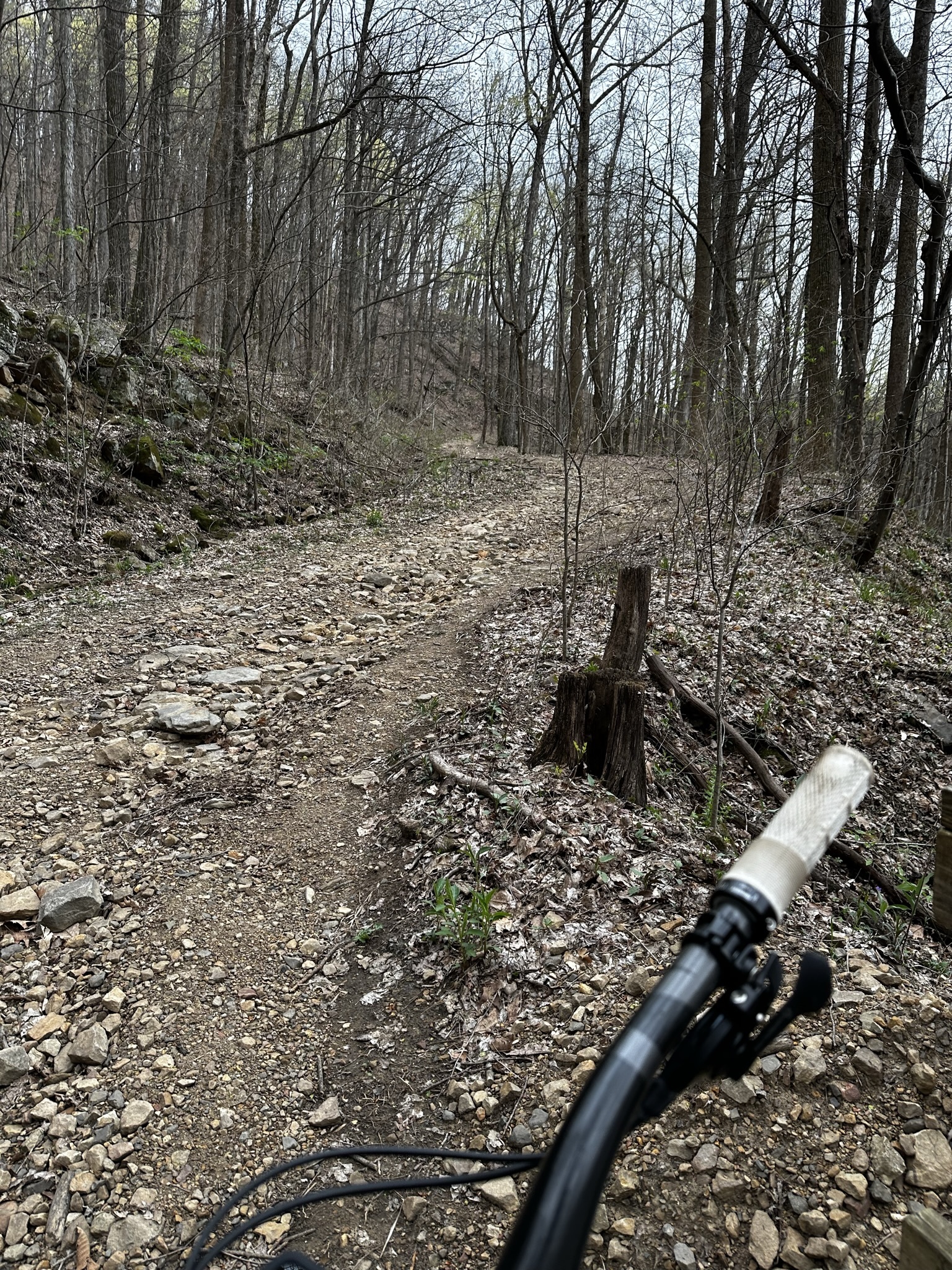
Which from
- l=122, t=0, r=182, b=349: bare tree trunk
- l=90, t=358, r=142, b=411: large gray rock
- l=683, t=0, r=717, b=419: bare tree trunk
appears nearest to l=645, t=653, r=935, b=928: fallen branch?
l=90, t=358, r=142, b=411: large gray rock

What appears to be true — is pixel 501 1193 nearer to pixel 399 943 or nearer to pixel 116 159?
pixel 399 943

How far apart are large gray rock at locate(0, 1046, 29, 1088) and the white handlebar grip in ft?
8.83

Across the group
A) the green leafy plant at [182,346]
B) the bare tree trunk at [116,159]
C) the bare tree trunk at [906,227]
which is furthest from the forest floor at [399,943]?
the bare tree trunk at [116,159]

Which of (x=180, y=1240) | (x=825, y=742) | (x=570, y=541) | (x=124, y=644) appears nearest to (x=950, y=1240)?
(x=180, y=1240)

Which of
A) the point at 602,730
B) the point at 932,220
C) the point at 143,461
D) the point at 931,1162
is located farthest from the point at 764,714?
the point at 143,461

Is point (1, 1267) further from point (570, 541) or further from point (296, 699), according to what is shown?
point (570, 541)

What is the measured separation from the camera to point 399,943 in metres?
2.96

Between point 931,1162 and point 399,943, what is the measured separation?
185 centimetres

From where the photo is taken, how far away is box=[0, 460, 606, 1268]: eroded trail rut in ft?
7.24

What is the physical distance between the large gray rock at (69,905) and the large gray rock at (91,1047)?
0.62 m

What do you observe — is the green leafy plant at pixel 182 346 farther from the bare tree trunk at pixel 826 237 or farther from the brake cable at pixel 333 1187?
the brake cable at pixel 333 1187

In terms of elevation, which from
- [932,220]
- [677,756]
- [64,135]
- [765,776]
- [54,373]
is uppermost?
[64,135]

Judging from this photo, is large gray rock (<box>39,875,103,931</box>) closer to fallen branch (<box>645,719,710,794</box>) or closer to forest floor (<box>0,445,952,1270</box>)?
forest floor (<box>0,445,952,1270</box>)

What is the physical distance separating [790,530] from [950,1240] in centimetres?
819
